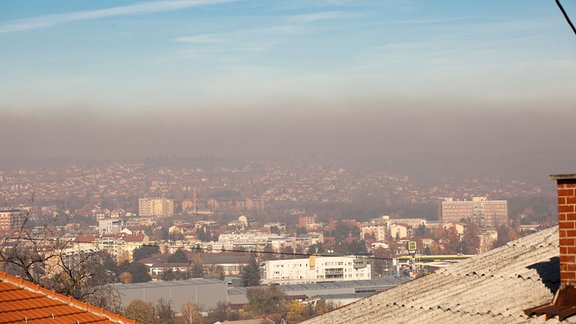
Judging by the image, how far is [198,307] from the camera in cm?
7794

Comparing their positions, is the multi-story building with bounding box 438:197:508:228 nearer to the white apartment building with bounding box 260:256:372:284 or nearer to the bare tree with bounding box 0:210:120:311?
the white apartment building with bounding box 260:256:372:284

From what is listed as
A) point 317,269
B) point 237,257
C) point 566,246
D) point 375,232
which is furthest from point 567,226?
point 375,232

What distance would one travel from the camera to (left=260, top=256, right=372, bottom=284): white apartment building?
11919cm

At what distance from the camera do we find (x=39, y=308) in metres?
6.42

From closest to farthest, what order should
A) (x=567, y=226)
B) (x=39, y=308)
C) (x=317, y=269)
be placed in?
(x=567, y=226), (x=39, y=308), (x=317, y=269)

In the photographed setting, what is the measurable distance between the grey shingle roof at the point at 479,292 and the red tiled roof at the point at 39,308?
149 centimetres

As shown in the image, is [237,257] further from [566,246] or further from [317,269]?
[566,246]

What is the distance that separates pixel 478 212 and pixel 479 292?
183 meters

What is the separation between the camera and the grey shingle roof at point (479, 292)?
18.0ft

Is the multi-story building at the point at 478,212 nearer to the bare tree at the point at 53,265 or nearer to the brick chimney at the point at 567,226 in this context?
the bare tree at the point at 53,265

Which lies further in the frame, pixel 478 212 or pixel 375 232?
pixel 478 212

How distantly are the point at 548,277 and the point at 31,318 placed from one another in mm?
2800

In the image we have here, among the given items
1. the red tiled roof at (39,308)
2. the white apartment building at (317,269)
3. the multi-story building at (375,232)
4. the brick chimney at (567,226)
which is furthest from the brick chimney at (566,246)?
the multi-story building at (375,232)

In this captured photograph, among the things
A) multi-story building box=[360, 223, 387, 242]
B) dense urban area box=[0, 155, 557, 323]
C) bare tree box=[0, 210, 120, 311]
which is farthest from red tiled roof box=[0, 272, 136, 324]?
multi-story building box=[360, 223, 387, 242]
